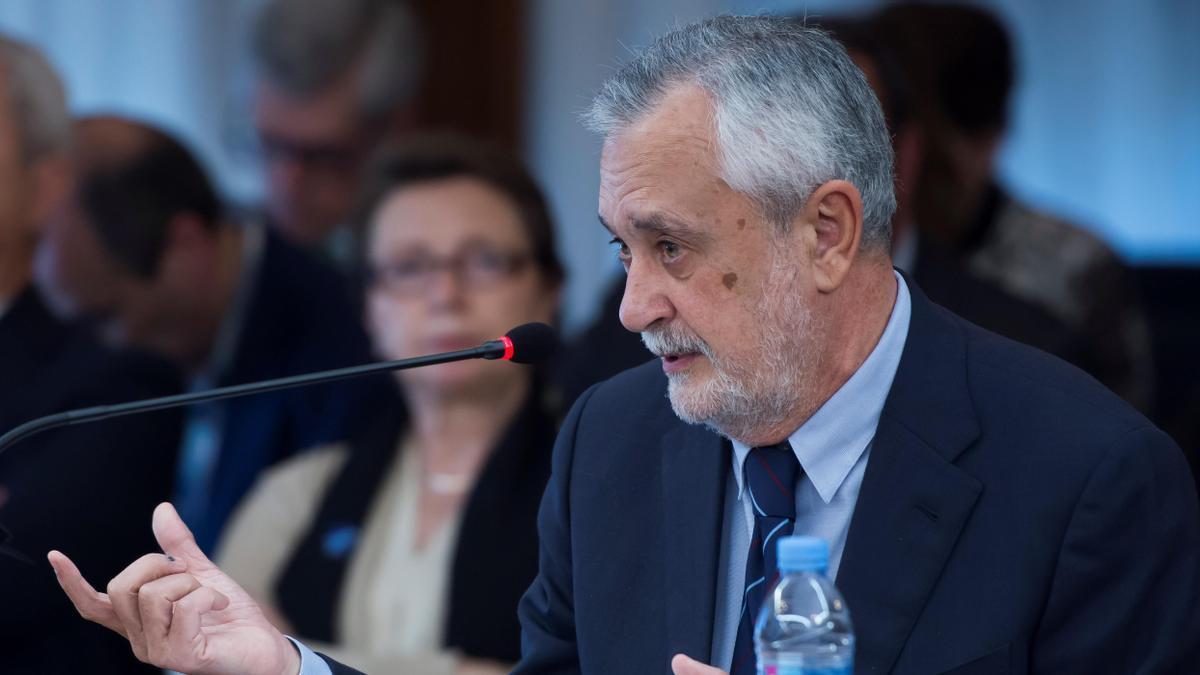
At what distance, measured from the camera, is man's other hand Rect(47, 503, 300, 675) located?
1.79 m

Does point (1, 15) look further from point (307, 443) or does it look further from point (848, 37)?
point (848, 37)

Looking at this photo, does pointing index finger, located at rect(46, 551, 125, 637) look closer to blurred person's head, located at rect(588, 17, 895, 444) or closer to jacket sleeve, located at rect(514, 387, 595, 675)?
jacket sleeve, located at rect(514, 387, 595, 675)

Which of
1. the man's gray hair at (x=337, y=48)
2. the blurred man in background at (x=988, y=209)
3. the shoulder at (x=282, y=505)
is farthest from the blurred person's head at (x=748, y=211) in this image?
the man's gray hair at (x=337, y=48)

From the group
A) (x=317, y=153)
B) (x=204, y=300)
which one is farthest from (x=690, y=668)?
(x=317, y=153)

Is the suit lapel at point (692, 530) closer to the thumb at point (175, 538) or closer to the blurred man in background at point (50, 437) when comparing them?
A: the thumb at point (175, 538)

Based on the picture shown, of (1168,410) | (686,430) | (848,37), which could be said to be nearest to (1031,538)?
(686,430)

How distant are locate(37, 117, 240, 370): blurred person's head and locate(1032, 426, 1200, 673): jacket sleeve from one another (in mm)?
2765

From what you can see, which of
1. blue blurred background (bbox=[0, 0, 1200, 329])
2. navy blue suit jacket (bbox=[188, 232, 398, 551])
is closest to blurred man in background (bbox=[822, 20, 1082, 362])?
navy blue suit jacket (bbox=[188, 232, 398, 551])

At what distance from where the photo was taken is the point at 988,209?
373 centimetres

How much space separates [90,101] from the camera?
6148 millimetres

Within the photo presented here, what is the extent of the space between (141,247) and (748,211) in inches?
102

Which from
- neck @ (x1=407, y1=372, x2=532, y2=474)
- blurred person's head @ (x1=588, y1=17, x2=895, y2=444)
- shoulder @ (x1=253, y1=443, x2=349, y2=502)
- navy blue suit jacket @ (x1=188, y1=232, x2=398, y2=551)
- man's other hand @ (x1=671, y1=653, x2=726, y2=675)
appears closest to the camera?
man's other hand @ (x1=671, y1=653, x2=726, y2=675)

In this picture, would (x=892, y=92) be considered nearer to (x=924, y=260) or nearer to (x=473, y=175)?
(x=924, y=260)

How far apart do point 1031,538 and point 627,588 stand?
0.48m
